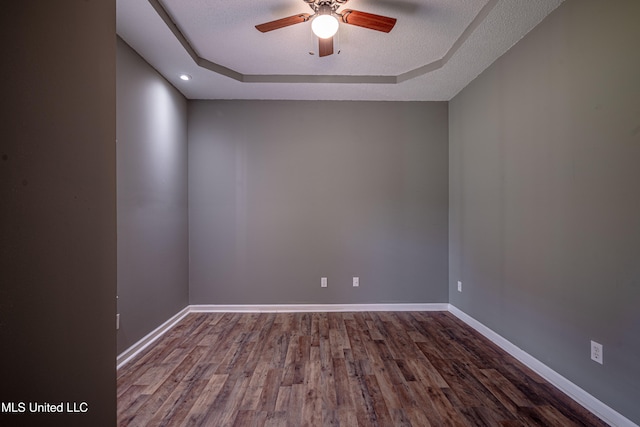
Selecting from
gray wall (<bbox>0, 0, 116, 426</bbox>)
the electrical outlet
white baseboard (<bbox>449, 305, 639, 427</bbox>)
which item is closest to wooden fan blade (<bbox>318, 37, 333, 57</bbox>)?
gray wall (<bbox>0, 0, 116, 426</bbox>)

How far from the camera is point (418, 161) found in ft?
11.6

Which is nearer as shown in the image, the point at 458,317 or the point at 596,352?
the point at 596,352

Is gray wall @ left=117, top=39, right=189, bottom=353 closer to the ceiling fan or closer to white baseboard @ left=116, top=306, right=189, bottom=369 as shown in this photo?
white baseboard @ left=116, top=306, right=189, bottom=369

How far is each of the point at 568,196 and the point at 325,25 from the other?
2.00 meters

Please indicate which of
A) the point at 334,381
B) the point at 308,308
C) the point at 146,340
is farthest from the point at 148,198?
the point at 334,381

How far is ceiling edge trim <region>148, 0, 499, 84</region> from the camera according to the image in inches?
86.5

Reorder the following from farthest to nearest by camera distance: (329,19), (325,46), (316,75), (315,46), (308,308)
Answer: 1. (308,308)
2. (316,75)
3. (315,46)
4. (325,46)
5. (329,19)

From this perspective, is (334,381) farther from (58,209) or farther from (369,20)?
(369,20)

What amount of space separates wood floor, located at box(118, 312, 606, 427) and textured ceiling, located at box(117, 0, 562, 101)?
259 cm

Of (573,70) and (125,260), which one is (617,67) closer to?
(573,70)

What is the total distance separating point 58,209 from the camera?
754 mm

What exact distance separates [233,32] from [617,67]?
8.55 feet

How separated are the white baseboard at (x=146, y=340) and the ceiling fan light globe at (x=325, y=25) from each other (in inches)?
112

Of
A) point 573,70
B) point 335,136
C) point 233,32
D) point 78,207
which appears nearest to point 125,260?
point 78,207
